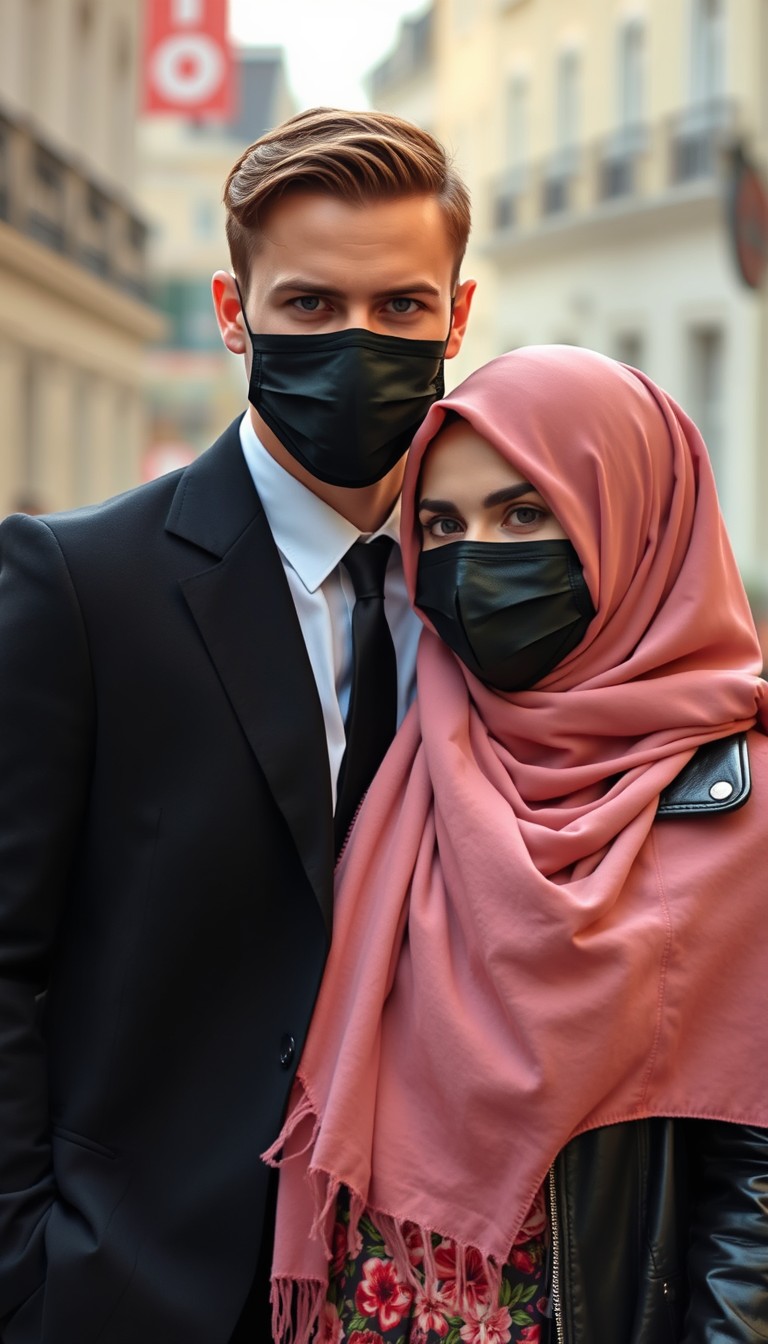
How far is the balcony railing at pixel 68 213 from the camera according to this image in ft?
45.7

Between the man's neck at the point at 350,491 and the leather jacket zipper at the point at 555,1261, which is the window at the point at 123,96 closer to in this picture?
the man's neck at the point at 350,491

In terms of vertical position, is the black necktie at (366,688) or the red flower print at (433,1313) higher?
the black necktie at (366,688)

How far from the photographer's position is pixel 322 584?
2.67m

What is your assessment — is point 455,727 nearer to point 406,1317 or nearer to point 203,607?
point 203,607

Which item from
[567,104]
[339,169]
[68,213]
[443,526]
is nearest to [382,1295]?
[443,526]

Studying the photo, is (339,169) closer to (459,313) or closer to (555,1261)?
(459,313)

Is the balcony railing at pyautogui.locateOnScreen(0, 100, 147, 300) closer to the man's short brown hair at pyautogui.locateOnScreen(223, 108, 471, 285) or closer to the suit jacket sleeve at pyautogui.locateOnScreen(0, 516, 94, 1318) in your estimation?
the man's short brown hair at pyautogui.locateOnScreen(223, 108, 471, 285)

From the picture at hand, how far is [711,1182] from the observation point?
2312 millimetres

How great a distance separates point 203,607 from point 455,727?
1.33 ft

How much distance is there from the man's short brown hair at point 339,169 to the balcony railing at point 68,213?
11.3 m

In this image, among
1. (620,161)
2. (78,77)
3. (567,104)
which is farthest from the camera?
(567,104)

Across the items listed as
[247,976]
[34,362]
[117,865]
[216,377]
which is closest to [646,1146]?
[247,976]

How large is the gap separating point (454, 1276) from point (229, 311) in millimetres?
1485

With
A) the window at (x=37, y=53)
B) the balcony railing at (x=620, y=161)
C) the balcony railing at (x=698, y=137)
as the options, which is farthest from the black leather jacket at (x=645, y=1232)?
the balcony railing at (x=620, y=161)
